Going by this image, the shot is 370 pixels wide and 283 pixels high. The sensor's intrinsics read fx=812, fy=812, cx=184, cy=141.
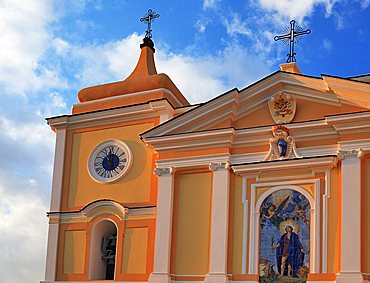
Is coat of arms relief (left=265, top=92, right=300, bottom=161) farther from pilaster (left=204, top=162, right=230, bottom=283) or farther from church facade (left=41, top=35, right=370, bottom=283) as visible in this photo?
pilaster (left=204, top=162, right=230, bottom=283)

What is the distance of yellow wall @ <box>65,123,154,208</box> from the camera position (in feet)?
62.8

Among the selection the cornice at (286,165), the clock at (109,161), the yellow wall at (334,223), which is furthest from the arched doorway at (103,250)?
the yellow wall at (334,223)

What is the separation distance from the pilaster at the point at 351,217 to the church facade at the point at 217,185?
0.02 metres

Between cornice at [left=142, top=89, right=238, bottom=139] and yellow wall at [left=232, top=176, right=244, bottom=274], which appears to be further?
cornice at [left=142, top=89, right=238, bottom=139]

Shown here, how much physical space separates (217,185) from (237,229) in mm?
1061

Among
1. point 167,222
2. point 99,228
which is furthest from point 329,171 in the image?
point 99,228

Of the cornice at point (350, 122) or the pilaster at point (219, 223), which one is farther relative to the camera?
the pilaster at point (219, 223)

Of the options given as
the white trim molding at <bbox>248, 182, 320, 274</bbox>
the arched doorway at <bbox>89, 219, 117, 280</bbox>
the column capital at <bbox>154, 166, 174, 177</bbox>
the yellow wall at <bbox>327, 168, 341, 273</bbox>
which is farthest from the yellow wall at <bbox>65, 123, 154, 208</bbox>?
the yellow wall at <bbox>327, 168, 341, 273</bbox>

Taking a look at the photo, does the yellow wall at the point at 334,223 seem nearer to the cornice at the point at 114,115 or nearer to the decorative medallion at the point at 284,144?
the decorative medallion at the point at 284,144

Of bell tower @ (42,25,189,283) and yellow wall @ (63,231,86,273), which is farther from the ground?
bell tower @ (42,25,189,283)

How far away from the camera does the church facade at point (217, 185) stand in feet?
54.6

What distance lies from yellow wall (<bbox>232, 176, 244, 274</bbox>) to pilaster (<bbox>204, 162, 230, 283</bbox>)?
212 millimetres

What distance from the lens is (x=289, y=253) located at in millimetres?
16891

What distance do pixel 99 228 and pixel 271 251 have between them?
4592 millimetres
